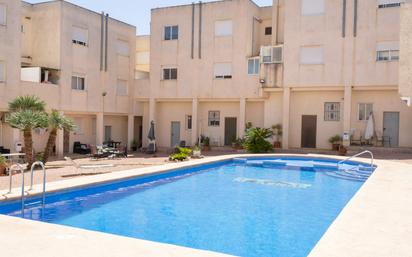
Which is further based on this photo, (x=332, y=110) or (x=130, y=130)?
(x=130, y=130)

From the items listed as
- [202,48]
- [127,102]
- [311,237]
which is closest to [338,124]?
[202,48]

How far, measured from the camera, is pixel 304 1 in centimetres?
2625

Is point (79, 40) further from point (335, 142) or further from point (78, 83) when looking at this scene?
point (335, 142)

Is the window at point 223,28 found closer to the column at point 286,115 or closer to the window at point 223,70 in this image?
the window at point 223,70

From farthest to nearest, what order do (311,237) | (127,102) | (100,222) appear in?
(127,102), (100,222), (311,237)

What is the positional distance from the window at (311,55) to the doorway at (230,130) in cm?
715

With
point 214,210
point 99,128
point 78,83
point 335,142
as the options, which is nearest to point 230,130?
point 335,142

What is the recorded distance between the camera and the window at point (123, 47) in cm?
3209

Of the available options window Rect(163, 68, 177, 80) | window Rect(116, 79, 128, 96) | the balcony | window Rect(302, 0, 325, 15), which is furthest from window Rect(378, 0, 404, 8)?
the balcony

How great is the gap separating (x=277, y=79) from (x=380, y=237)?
68.6 ft

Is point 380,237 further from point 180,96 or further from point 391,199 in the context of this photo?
point 180,96

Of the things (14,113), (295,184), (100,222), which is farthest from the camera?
(14,113)

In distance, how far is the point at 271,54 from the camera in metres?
27.2

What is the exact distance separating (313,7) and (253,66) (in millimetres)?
5530
